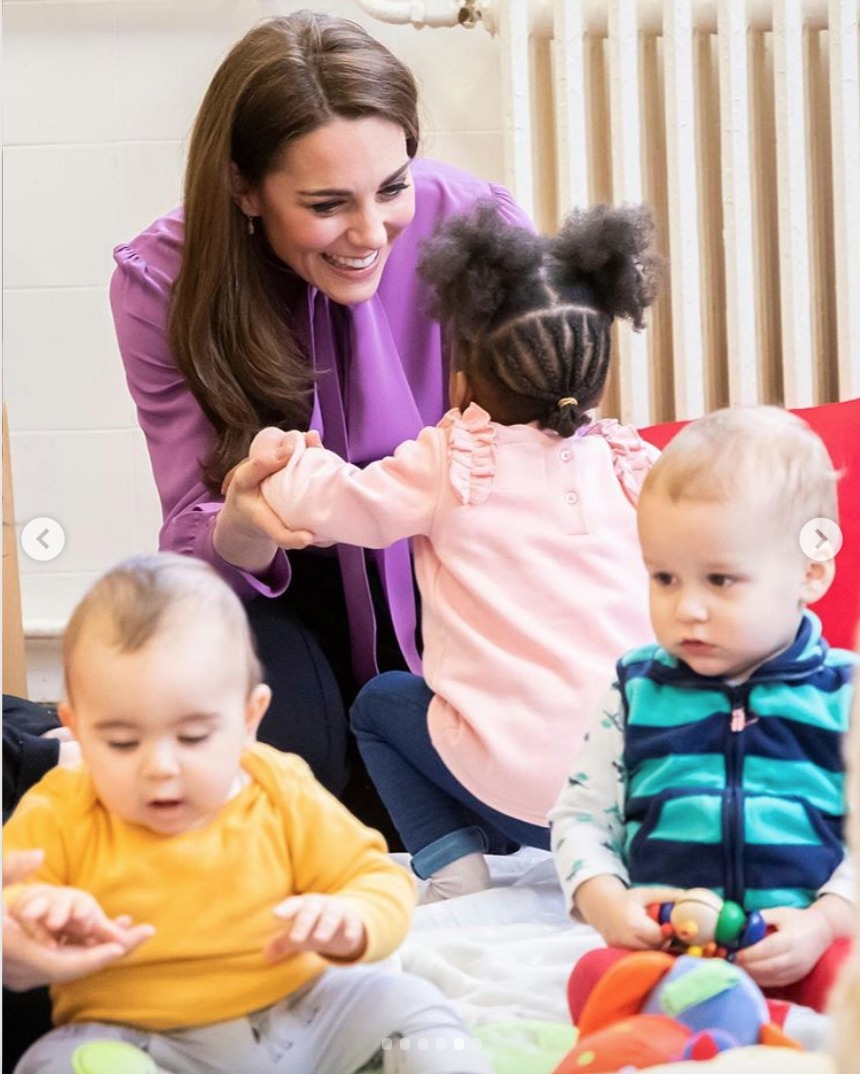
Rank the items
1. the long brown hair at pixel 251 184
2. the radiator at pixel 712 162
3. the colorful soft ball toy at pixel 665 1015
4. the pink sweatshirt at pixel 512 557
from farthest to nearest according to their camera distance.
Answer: the radiator at pixel 712 162, the long brown hair at pixel 251 184, the pink sweatshirt at pixel 512 557, the colorful soft ball toy at pixel 665 1015

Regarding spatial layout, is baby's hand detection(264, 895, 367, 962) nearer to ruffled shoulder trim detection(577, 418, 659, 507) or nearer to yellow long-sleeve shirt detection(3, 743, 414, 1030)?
yellow long-sleeve shirt detection(3, 743, 414, 1030)

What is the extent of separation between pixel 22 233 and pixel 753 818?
4.44ft

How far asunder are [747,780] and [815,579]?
100 millimetres

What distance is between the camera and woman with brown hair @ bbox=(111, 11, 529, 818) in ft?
3.69

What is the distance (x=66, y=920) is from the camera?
586 mm

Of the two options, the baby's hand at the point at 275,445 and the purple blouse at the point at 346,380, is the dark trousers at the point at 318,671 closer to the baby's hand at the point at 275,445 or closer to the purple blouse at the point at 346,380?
the purple blouse at the point at 346,380

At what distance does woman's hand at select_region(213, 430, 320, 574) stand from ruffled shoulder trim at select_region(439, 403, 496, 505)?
0.09 m

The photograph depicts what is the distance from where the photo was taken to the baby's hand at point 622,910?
69 cm

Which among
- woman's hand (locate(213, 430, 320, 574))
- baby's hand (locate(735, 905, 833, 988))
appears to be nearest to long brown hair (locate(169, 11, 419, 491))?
woman's hand (locate(213, 430, 320, 574))

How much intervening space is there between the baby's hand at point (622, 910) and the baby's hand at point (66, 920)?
22 cm

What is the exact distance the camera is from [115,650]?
61cm

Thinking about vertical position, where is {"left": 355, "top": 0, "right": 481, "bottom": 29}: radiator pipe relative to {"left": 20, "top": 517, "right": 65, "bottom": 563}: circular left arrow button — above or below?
above

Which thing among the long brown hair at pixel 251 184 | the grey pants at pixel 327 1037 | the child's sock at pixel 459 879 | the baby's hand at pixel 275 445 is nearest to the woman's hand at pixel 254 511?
the baby's hand at pixel 275 445

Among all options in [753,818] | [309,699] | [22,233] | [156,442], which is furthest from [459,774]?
[22,233]
